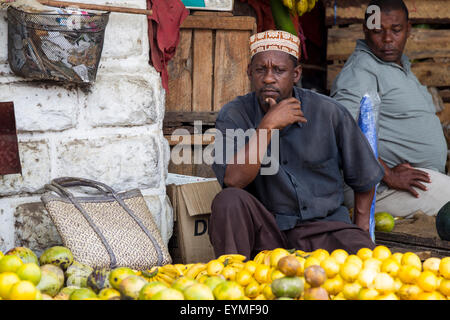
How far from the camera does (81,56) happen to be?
10.1ft

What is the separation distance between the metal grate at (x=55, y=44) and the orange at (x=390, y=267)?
168cm

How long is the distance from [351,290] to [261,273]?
34cm

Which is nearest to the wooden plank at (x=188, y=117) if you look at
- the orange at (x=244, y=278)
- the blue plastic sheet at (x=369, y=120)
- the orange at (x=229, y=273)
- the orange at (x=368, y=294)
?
the blue plastic sheet at (x=369, y=120)

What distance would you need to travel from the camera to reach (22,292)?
1894 mm

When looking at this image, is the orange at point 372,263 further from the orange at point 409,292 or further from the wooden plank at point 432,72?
the wooden plank at point 432,72

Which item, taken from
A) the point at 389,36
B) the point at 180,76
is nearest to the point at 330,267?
the point at 180,76

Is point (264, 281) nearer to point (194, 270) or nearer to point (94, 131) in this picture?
point (194, 270)

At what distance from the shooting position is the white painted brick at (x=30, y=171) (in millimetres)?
3191

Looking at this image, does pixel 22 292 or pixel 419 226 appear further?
pixel 419 226

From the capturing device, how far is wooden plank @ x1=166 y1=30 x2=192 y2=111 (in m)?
4.27

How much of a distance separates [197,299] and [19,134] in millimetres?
1650

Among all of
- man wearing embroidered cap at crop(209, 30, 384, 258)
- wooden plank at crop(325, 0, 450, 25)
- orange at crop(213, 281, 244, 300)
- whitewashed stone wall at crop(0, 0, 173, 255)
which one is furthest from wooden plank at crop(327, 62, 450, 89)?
orange at crop(213, 281, 244, 300)

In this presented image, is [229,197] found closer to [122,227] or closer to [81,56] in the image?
[122,227]
